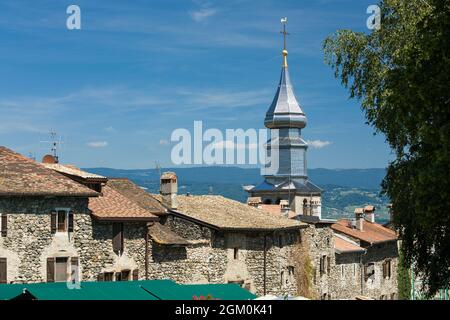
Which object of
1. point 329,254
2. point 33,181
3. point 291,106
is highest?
point 291,106

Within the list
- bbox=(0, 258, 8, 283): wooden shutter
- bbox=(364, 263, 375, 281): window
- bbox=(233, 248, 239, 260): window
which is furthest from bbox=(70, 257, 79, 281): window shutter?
bbox=(364, 263, 375, 281): window

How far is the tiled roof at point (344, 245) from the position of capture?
2671 inches

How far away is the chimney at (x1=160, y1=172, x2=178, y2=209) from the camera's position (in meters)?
52.8

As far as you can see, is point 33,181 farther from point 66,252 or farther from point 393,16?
point 393,16

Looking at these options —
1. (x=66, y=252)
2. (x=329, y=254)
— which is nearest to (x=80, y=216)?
(x=66, y=252)

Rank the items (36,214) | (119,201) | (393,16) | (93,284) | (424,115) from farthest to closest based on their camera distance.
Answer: (119,201) < (36,214) < (393,16) < (93,284) < (424,115)

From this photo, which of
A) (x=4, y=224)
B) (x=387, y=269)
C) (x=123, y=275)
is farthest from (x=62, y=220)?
(x=387, y=269)

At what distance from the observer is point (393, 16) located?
37.7 metres

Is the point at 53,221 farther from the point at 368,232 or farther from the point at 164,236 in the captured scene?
the point at 368,232

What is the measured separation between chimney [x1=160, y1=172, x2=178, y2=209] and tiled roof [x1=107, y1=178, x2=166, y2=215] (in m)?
0.60

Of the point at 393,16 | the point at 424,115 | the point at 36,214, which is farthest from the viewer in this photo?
the point at 36,214

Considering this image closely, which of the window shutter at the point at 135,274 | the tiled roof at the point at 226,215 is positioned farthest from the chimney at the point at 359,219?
the window shutter at the point at 135,274
